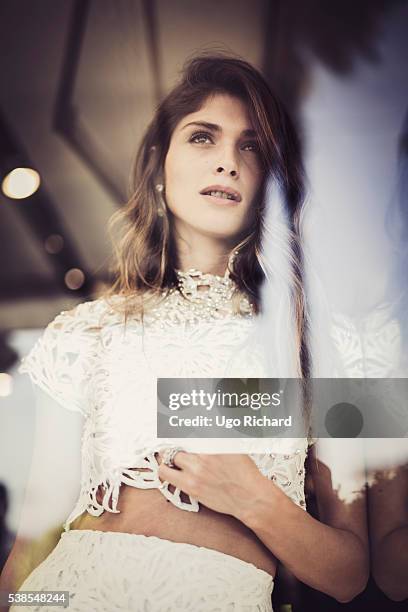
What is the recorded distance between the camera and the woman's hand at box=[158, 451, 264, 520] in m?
1.32

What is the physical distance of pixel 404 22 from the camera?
5.21ft

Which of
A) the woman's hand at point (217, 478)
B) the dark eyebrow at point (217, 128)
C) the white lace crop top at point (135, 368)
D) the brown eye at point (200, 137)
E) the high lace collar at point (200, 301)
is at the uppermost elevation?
the dark eyebrow at point (217, 128)

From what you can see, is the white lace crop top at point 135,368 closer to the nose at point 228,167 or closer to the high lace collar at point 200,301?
the high lace collar at point 200,301

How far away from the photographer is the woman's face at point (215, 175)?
1.47 metres

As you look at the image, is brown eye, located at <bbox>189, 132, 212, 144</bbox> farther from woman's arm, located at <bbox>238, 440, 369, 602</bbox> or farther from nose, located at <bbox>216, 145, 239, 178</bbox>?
woman's arm, located at <bbox>238, 440, 369, 602</bbox>

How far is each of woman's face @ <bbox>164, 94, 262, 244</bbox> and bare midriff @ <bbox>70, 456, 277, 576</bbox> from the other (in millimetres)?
568

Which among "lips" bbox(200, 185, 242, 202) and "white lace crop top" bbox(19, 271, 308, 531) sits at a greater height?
"lips" bbox(200, 185, 242, 202)

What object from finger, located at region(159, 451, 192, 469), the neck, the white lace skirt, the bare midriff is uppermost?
the neck

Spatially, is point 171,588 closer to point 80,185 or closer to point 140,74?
point 80,185

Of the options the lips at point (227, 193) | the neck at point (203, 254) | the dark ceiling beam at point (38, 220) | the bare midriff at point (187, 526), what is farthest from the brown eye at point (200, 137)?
the bare midriff at point (187, 526)

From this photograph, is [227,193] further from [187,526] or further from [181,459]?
[187,526]

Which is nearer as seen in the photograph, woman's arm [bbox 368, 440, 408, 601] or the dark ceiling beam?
woman's arm [bbox 368, 440, 408, 601]

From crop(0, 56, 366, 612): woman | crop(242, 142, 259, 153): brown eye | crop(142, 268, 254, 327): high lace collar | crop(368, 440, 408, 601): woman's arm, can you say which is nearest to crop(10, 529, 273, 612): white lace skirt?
crop(0, 56, 366, 612): woman

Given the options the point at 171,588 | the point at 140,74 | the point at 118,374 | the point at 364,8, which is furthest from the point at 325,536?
the point at 364,8
